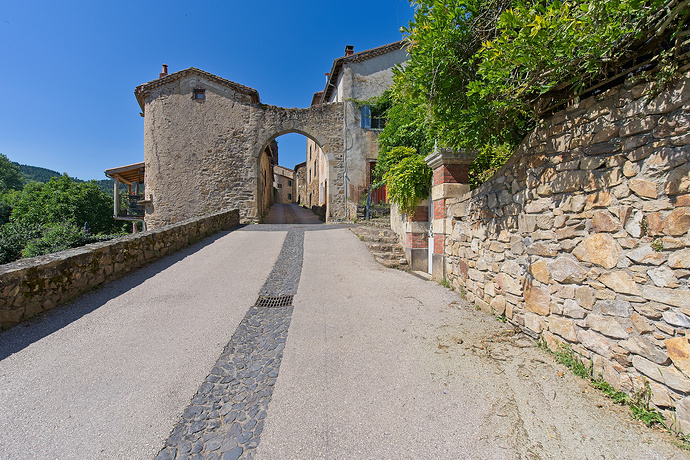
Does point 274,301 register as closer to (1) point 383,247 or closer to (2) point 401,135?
(1) point 383,247

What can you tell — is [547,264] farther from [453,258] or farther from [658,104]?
[453,258]

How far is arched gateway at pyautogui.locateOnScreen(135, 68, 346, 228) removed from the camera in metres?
14.6

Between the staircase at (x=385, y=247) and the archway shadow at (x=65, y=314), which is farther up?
the staircase at (x=385, y=247)

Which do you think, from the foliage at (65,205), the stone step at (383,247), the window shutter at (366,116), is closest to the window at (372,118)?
the window shutter at (366,116)

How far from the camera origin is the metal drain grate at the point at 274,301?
4.71 meters

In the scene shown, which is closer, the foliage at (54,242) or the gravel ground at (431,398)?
the gravel ground at (431,398)

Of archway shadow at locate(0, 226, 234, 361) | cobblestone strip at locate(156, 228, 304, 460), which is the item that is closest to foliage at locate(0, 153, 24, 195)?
archway shadow at locate(0, 226, 234, 361)

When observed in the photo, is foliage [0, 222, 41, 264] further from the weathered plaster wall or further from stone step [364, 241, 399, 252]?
stone step [364, 241, 399, 252]

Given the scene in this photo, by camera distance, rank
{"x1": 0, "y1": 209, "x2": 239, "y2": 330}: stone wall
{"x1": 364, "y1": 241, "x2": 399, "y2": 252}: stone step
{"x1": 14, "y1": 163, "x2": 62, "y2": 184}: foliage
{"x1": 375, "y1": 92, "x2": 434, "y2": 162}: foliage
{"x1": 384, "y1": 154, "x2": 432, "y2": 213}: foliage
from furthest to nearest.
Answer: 1. {"x1": 14, "y1": 163, "x2": 62, "y2": 184}: foliage
2. {"x1": 375, "y1": 92, "x2": 434, "y2": 162}: foliage
3. {"x1": 364, "y1": 241, "x2": 399, "y2": 252}: stone step
4. {"x1": 384, "y1": 154, "x2": 432, "y2": 213}: foliage
5. {"x1": 0, "y1": 209, "x2": 239, "y2": 330}: stone wall

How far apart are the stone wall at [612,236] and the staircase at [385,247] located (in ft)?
10.3

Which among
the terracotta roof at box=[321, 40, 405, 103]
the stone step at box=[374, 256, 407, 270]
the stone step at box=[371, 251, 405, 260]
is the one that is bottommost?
the stone step at box=[374, 256, 407, 270]

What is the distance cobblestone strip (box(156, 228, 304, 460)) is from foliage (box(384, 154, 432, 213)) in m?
3.53

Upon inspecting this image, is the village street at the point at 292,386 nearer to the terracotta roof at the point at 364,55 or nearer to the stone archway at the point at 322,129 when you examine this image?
the stone archway at the point at 322,129

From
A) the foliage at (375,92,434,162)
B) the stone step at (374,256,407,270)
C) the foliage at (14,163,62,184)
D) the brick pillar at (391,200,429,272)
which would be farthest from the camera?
the foliage at (14,163,62,184)
